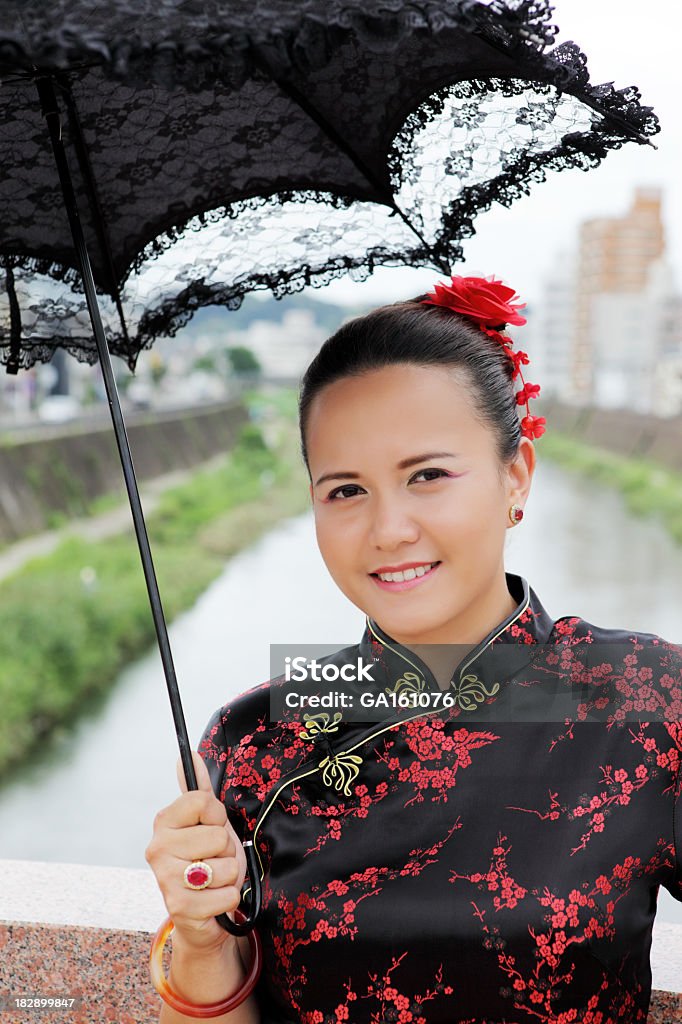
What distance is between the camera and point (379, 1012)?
125cm

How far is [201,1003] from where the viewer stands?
1.27m

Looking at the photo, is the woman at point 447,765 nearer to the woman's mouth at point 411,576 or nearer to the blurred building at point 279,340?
the woman's mouth at point 411,576

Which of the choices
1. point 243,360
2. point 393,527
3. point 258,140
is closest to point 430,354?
point 393,527

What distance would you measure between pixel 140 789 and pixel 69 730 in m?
1.72

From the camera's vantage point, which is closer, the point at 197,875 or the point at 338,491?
the point at 197,875

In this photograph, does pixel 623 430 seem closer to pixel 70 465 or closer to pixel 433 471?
pixel 70 465

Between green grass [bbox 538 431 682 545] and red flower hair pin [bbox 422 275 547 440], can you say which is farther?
green grass [bbox 538 431 682 545]

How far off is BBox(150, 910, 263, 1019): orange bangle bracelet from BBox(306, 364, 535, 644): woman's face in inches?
16.7

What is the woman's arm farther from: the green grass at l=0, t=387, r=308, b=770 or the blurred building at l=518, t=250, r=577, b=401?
the blurred building at l=518, t=250, r=577, b=401

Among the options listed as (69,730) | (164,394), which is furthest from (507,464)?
(164,394)

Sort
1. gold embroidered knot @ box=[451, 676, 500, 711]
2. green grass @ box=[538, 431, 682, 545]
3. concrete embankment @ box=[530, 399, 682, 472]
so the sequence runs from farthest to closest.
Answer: green grass @ box=[538, 431, 682, 545], concrete embankment @ box=[530, 399, 682, 472], gold embroidered knot @ box=[451, 676, 500, 711]

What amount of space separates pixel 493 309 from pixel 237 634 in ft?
68.8

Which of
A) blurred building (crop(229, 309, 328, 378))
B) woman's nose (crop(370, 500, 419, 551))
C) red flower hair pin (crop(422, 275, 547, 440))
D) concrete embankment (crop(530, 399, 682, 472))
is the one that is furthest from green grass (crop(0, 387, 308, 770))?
woman's nose (crop(370, 500, 419, 551))

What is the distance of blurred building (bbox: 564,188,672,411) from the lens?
27.6 m
